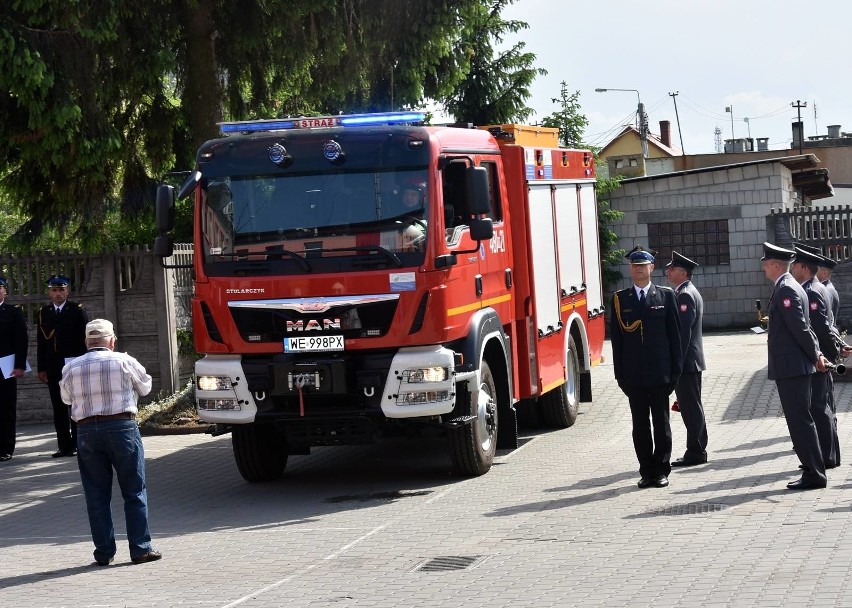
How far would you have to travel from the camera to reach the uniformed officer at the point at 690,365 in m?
12.3

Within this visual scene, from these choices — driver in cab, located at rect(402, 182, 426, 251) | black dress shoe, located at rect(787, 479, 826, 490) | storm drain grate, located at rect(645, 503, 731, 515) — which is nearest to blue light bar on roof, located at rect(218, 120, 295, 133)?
driver in cab, located at rect(402, 182, 426, 251)

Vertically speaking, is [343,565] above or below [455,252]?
below

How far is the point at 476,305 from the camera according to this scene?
12.3 metres

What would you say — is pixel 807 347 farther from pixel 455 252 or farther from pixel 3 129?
pixel 3 129

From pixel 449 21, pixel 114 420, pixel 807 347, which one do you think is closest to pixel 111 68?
pixel 449 21

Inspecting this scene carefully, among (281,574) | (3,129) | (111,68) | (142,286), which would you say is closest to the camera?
(281,574)

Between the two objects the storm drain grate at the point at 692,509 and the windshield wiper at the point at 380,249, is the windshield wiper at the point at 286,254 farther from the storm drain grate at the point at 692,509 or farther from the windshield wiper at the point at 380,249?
the storm drain grate at the point at 692,509

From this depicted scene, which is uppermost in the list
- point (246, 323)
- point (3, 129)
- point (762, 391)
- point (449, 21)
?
point (449, 21)

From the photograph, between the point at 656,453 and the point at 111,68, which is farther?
the point at 111,68

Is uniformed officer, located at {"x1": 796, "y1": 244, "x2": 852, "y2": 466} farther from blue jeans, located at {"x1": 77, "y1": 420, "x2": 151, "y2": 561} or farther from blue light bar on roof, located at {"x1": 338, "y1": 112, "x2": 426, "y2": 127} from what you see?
blue jeans, located at {"x1": 77, "y1": 420, "x2": 151, "y2": 561}

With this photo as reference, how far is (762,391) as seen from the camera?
1798cm

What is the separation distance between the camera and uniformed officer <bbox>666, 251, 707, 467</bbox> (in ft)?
40.4

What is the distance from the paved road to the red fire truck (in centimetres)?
75

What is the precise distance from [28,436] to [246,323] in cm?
710
